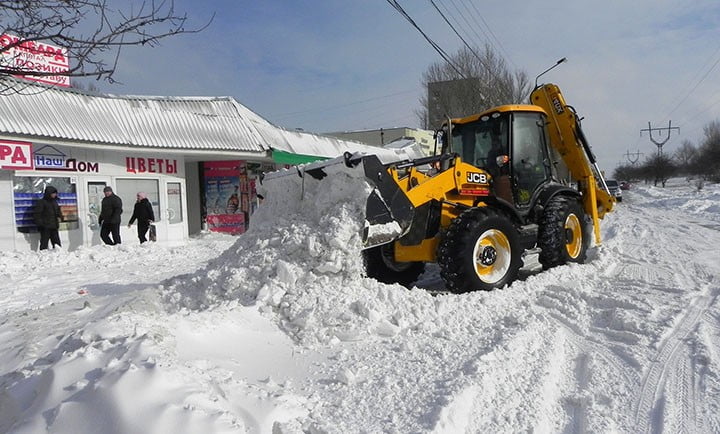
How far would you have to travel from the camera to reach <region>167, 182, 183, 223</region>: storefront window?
46.6 feet

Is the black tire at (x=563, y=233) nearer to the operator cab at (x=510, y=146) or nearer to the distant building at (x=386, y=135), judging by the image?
the operator cab at (x=510, y=146)

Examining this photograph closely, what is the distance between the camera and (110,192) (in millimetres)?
11398

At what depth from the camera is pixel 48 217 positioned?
10.5 meters

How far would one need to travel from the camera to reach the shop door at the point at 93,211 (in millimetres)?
12078

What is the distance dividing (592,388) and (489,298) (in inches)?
67.5

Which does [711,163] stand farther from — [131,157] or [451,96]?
[131,157]

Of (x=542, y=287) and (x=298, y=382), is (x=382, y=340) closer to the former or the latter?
(x=298, y=382)

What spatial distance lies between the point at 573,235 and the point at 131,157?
11.2m

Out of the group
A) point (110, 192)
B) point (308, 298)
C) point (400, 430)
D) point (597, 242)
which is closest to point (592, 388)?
point (400, 430)

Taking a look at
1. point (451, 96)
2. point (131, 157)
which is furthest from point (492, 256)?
point (451, 96)

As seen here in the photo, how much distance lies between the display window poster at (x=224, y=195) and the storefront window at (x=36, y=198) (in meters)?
4.70

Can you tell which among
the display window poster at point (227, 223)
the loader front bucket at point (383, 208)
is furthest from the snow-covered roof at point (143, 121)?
the loader front bucket at point (383, 208)

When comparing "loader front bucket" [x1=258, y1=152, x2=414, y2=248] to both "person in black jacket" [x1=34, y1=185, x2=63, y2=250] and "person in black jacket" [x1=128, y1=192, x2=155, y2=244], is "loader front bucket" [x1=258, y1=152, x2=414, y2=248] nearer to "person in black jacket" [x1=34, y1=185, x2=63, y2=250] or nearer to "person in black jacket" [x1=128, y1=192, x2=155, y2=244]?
"person in black jacket" [x1=34, y1=185, x2=63, y2=250]

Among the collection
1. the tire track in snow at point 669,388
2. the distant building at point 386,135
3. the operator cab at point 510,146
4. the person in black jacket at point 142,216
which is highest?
the distant building at point 386,135
